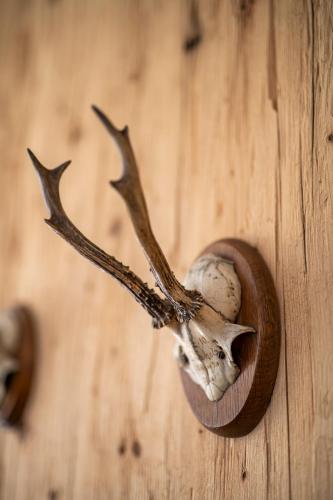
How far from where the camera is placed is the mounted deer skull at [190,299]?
2.56 ft

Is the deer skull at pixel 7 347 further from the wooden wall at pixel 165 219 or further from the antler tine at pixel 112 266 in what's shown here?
the antler tine at pixel 112 266

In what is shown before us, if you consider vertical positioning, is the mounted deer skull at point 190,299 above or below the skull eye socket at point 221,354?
above

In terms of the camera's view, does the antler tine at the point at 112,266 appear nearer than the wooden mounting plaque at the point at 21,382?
Yes

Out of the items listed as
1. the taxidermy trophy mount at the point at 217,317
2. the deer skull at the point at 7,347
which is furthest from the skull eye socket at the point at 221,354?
the deer skull at the point at 7,347

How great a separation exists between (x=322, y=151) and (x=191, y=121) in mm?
359

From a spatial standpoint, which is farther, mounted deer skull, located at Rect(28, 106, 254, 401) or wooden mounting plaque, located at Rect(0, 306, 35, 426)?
wooden mounting plaque, located at Rect(0, 306, 35, 426)

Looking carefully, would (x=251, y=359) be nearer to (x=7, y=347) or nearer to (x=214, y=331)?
(x=214, y=331)

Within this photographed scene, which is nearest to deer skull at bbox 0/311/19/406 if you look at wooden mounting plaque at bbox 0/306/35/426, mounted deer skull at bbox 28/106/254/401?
wooden mounting plaque at bbox 0/306/35/426

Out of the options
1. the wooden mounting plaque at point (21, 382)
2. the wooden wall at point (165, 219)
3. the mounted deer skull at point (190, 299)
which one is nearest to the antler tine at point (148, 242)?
the mounted deer skull at point (190, 299)

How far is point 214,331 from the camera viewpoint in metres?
0.79

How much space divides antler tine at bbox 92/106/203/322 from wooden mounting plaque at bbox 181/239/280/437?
8 cm

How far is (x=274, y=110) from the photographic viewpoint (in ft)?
2.99

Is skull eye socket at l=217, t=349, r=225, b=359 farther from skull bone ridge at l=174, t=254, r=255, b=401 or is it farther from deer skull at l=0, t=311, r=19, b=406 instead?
deer skull at l=0, t=311, r=19, b=406

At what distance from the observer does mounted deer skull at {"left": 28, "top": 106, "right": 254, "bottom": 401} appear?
781 mm
